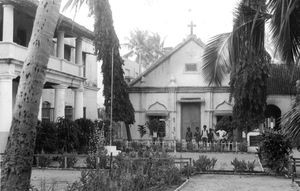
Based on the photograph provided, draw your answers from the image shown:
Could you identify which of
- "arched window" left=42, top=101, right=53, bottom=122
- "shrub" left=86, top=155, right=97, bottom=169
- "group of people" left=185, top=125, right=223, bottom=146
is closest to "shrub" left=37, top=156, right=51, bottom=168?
"shrub" left=86, top=155, right=97, bottom=169

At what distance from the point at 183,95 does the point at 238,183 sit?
1992cm

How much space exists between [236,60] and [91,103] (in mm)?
23535

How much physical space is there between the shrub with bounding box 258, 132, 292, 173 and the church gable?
17709 millimetres

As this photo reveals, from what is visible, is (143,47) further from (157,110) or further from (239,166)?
(239,166)

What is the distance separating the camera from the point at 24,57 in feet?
63.4

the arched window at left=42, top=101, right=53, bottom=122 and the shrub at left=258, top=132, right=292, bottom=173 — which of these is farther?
the arched window at left=42, top=101, right=53, bottom=122

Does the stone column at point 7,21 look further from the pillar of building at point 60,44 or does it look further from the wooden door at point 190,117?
the wooden door at point 190,117

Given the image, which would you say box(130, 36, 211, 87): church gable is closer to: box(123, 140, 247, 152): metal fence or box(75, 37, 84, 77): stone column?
box(123, 140, 247, 152): metal fence

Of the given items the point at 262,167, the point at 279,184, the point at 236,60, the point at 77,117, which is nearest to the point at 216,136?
the point at 77,117

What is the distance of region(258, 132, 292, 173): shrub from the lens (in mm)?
14977

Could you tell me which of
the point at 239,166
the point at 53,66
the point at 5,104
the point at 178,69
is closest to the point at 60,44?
the point at 53,66

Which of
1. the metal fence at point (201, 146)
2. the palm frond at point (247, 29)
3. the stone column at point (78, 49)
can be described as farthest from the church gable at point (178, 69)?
the palm frond at point (247, 29)

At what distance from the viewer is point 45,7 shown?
6680mm

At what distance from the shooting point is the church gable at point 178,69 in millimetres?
32938
